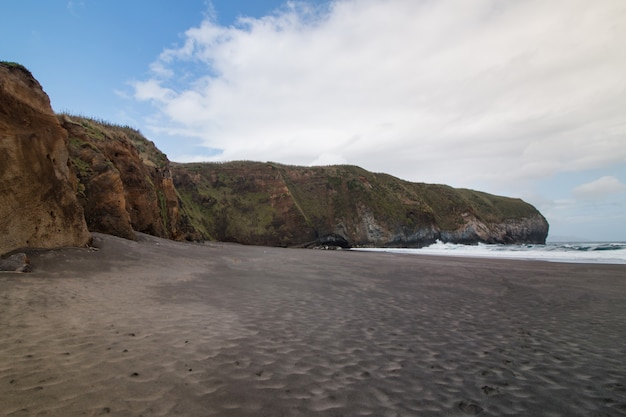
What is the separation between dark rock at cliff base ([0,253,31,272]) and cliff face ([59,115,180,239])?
740cm

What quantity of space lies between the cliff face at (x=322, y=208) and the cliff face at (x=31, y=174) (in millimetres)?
32509

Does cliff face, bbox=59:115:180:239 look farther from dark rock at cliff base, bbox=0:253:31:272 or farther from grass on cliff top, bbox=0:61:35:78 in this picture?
dark rock at cliff base, bbox=0:253:31:272

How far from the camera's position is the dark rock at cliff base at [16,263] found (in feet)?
26.5

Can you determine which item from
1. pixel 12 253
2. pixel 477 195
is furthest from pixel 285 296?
pixel 477 195

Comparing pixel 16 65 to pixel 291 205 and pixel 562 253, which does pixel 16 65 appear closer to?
pixel 562 253

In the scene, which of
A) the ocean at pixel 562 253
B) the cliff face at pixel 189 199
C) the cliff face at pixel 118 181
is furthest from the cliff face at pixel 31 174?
the ocean at pixel 562 253

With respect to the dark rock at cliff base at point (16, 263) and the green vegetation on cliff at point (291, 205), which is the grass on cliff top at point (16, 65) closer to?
the dark rock at cliff base at point (16, 263)

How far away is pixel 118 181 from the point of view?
56.9 feet

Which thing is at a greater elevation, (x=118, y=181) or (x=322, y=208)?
Answer: (x=322, y=208)

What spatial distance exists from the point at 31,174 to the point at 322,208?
55296 mm

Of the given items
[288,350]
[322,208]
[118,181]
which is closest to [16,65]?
[118,181]

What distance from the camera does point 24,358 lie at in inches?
155

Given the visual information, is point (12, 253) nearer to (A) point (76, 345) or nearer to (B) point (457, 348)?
(A) point (76, 345)

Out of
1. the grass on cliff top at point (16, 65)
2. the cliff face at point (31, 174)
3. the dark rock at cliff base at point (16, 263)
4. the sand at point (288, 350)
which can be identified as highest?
the grass on cliff top at point (16, 65)
